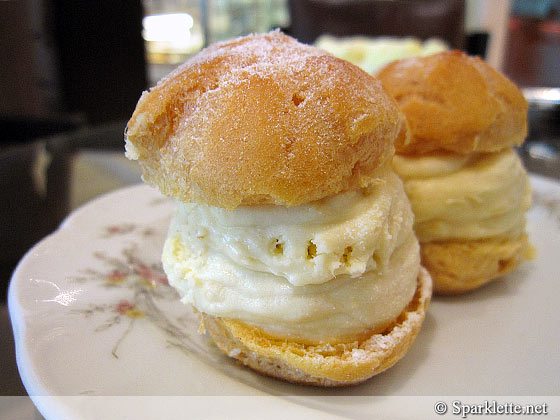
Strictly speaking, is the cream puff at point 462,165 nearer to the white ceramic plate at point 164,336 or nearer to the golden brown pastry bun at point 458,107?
the golden brown pastry bun at point 458,107

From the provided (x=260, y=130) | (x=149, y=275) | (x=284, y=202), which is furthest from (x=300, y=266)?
(x=149, y=275)

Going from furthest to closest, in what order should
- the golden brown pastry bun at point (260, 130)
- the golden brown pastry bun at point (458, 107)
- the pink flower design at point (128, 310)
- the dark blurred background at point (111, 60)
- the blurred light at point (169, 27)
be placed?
the blurred light at point (169, 27) < the dark blurred background at point (111, 60) < the golden brown pastry bun at point (458, 107) < the pink flower design at point (128, 310) < the golden brown pastry bun at point (260, 130)

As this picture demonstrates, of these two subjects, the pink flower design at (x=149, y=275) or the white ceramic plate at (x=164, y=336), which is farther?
the pink flower design at (x=149, y=275)

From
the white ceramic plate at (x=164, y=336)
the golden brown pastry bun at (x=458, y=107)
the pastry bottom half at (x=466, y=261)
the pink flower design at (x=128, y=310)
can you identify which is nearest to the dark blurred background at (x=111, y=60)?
the white ceramic plate at (x=164, y=336)

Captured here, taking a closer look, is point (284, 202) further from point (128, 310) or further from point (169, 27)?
point (169, 27)

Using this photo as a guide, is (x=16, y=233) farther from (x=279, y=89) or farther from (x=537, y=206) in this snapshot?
(x=537, y=206)

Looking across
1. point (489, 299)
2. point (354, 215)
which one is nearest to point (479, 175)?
point (489, 299)
